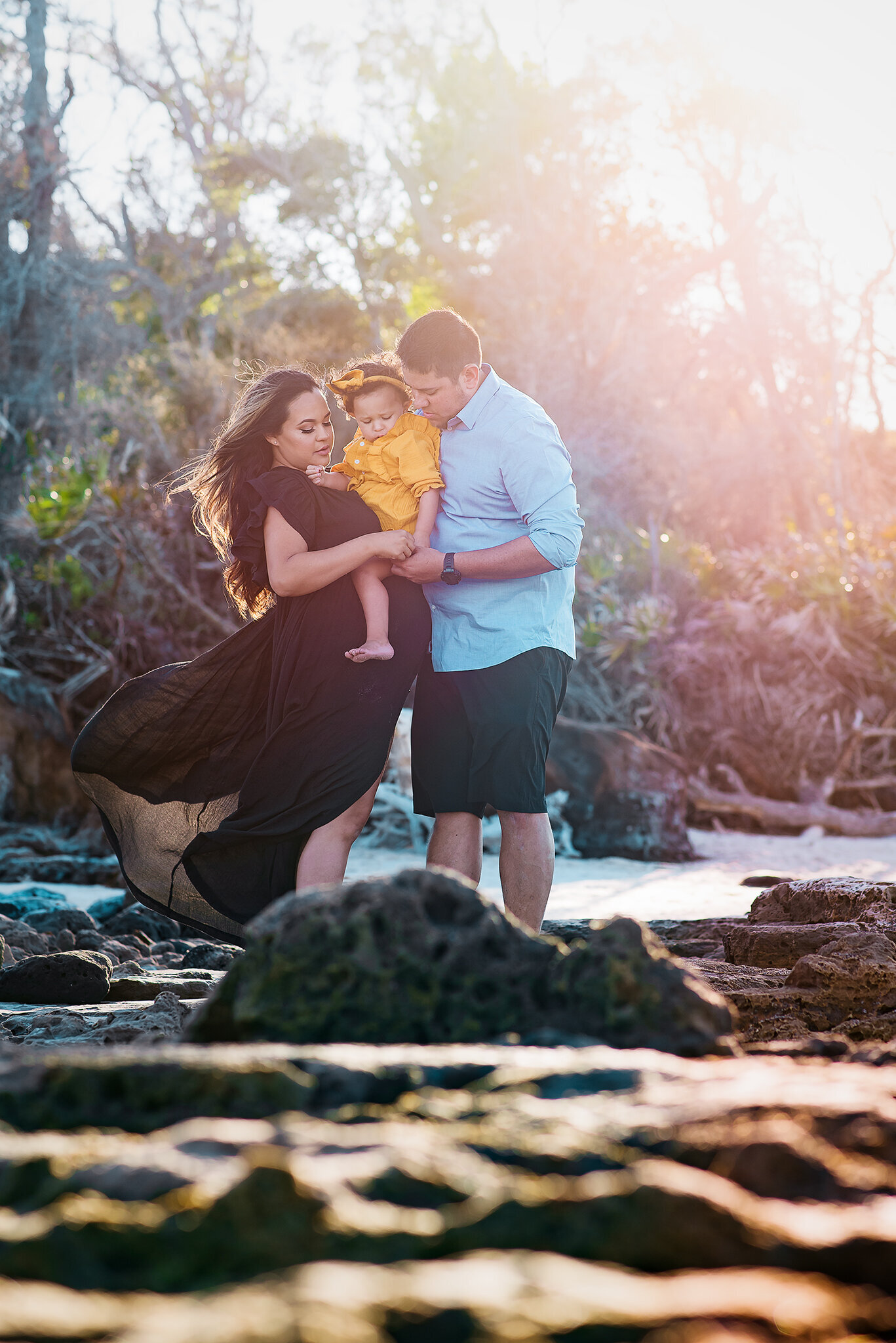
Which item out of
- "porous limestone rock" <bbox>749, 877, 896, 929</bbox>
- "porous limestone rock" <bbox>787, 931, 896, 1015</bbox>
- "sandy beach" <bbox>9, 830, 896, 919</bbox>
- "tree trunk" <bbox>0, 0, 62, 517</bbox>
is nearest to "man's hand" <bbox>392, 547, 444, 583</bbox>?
"porous limestone rock" <bbox>787, 931, 896, 1015</bbox>

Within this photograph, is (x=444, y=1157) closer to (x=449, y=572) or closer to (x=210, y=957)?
(x=449, y=572)

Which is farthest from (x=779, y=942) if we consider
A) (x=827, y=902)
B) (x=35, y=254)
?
(x=35, y=254)

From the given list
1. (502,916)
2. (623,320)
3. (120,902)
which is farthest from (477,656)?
(623,320)

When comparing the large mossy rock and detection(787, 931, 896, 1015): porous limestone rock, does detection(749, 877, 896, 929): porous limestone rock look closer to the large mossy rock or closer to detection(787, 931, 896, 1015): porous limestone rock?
detection(787, 931, 896, 1015): porous limestone rock

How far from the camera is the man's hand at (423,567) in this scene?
3.54 m

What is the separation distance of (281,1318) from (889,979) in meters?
2.37

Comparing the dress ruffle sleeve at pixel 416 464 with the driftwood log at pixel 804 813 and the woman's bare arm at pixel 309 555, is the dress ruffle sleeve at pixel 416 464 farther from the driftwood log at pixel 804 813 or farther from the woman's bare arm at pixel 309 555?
the driftwood log at pixel 804 813

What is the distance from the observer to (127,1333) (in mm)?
892

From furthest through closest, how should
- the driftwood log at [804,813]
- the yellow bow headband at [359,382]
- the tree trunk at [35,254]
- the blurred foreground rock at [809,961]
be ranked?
the tree trunk at [35,254], the driftwood log at [804,813], the yellow bow headband at [359,382], the blurred foreground rock at [809,961]

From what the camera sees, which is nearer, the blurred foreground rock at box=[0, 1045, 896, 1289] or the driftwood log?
the blurred foreground rock at box=[0, 1045, 896, 1289]

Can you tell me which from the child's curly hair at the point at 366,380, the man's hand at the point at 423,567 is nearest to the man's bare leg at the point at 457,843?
the man's hand at the point at 423,567

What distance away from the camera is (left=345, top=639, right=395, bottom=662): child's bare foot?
3.38 meters

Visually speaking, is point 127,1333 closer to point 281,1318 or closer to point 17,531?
point 281,1318

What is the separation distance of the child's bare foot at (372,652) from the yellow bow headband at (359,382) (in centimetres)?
92
